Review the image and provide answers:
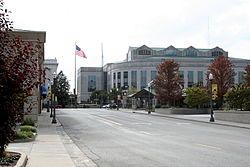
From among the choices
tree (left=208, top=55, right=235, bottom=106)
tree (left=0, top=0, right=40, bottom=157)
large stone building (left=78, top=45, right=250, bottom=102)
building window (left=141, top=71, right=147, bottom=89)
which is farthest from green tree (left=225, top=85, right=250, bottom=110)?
building window (left=141, top=71, right=147, bottom=89)

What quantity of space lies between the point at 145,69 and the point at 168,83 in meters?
77.8

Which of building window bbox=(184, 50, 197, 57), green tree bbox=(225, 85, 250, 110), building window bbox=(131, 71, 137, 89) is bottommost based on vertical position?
green tree bbox=(225, 85, 250, 110)

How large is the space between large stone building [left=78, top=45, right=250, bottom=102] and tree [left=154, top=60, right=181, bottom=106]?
6064cm

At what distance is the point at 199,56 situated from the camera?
16575 cm

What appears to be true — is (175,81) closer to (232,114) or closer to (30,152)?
(232,114)

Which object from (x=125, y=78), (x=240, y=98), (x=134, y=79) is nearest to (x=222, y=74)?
(x=240, y=98)

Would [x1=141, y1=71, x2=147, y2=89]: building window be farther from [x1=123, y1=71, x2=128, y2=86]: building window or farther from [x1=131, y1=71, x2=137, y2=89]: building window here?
[x1=123, y1=71, x2=128, y2=86]: building window

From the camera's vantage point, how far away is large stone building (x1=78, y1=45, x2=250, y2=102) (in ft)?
498

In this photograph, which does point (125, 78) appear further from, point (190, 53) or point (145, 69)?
point (190, 53)

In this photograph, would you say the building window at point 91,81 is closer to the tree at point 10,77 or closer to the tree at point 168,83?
the tree at point 168,83

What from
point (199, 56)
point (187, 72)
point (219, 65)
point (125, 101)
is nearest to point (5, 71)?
point (219, 65)

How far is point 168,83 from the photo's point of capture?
249ft

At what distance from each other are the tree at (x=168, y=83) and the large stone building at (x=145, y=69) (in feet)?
199

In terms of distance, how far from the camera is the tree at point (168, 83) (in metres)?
75.8
